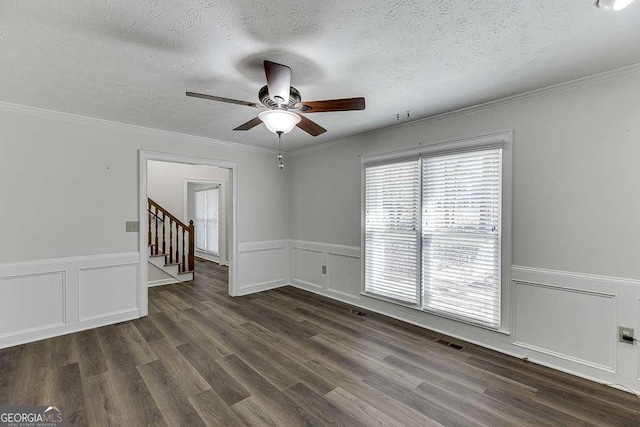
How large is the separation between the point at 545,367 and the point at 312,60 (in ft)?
10.6

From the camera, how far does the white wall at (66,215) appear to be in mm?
2998

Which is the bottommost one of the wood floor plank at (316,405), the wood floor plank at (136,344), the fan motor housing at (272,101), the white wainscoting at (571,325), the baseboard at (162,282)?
the wood floor plank at (316,405)

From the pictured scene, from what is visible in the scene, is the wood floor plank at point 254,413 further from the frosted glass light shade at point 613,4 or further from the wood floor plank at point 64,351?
the frosted glass light shade at point 613,4

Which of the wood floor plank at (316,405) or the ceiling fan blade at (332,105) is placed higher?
the ceiling fan blade at (332,105)

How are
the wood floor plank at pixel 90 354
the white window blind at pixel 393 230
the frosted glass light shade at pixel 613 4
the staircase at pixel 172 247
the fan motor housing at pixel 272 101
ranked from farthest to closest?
the staircase at pixel 172 247
the white window blind at pixel 393 230
the wood floor plank at pixel 90 354
the fan motor housing at pixel 272 101
the frosted glass light shade at pixel 613 4

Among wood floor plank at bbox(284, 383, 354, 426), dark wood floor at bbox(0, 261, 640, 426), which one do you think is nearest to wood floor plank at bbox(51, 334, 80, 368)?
dark wood floor at bbox(0, 261, 640, 426)

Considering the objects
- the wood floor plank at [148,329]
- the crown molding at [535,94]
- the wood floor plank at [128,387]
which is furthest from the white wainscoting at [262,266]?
the crown molding at [535,94]

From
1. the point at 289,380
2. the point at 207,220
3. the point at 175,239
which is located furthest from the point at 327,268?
the point at 207,220

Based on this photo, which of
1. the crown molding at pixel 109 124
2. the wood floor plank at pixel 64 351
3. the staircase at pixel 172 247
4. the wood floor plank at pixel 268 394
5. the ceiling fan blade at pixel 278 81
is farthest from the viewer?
the staircase at pixel 172 247

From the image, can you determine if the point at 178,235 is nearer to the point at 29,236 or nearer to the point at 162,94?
the point at 29,236

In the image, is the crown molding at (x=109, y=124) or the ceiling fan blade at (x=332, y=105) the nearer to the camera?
the ceiling fan blade at (x=332, y=105)

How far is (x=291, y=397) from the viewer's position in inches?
85.3

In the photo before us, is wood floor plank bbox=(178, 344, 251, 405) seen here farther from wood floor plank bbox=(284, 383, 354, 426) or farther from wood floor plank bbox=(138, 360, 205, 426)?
wood floor plank bbox=(284, 383, 354, 426)

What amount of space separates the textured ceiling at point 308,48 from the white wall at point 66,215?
1.70ft
